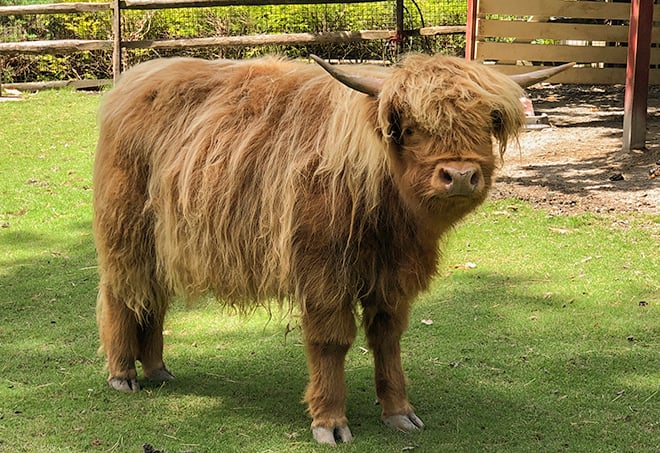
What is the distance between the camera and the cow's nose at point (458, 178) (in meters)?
3.59

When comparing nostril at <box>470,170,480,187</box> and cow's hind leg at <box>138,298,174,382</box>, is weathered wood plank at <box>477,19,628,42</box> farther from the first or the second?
nostril at <box>470,170,480,187</box>

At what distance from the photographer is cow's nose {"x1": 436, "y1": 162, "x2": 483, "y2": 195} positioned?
3.59m

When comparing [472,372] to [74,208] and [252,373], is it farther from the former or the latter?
[74,208]

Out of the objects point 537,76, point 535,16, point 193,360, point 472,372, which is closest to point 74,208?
point 193,360

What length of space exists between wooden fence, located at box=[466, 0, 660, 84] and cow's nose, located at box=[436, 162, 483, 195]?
911 centimetres

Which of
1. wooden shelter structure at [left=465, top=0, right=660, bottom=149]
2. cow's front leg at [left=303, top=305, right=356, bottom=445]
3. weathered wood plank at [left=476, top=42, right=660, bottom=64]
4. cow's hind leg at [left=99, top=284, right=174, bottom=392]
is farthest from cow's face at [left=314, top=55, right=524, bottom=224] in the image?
weathered wood plank at [left=476, top=42, right=660, bottom=64]

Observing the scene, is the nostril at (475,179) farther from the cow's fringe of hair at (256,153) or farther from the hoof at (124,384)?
the hoof at (124,384)

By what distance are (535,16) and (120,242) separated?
10096mm

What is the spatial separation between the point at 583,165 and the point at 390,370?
259 inches

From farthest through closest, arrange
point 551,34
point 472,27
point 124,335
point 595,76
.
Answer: point 595,76 → point 551,34 → point 472,27 → point 124,335

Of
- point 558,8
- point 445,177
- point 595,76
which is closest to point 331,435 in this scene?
point 445,177

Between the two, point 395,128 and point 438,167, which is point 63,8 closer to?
point 395,128

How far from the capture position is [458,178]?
3594mm

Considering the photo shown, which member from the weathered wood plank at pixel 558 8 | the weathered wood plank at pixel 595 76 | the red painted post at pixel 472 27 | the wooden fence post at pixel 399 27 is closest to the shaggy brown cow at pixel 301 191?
the red painted post at pixel 472 27
